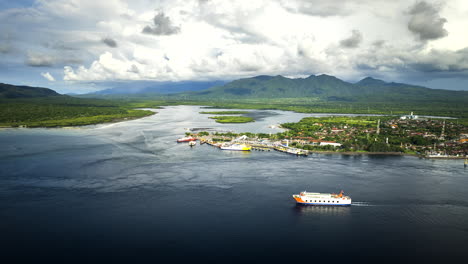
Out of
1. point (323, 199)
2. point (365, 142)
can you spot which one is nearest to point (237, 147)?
point (365, 142)

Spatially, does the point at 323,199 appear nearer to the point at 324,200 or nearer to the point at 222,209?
the point at 324,200

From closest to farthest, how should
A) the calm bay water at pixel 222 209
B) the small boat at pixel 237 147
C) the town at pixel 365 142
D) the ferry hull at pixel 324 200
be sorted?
1. the calm bay water at pixel 222 209
2. the ferry hull at pixel 324 200
3. the town at pixel 365 142
4. the small boat at pixel 237 147

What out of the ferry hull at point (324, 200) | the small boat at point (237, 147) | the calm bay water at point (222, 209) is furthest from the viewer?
the small boat at point (237, 147)

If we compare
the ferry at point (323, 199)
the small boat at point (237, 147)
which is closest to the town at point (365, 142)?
the small boat at point (237, 147)

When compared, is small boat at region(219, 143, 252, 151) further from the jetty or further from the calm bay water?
the calm bay water

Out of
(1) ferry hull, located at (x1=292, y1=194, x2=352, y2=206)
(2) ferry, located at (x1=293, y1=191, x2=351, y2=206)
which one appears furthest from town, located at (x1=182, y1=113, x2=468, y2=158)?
(1) ferry hull, located at (x1=292, y1=194, x2=352, y2=206)

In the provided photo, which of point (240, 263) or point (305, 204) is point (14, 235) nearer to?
point (240, 263)

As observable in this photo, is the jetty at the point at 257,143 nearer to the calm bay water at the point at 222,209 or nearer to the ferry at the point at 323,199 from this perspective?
the calm bay water at the point at 222,209
